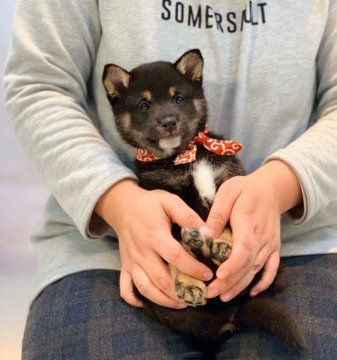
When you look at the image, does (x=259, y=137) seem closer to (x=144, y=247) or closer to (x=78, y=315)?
(x=144, y=247)

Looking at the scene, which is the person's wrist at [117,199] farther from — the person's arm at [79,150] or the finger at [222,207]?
the finger at [222,207]

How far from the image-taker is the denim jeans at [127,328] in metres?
1.00

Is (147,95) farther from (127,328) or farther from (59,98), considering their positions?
(127,328)

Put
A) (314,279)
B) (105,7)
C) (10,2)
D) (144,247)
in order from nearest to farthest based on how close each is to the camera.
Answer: (144,247)
(314,279)
(105,7)
(10,2)

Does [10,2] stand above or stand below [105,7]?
below

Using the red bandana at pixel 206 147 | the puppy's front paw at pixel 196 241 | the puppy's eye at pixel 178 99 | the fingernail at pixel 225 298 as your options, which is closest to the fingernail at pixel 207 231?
the puppy's front paw at pixel 196 241

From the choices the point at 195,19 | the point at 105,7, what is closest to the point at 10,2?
the point at 105,7

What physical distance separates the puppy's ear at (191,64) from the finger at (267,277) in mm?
443

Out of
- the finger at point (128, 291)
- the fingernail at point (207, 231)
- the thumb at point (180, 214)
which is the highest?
Result: the thumb at point (180, 214)

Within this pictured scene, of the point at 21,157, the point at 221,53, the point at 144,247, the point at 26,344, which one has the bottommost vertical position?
the point at 21,157

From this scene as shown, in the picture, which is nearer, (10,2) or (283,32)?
(283,32)

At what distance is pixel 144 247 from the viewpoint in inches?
40.5

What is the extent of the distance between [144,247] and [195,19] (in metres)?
0.56

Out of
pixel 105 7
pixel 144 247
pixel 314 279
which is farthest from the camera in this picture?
pixel 105 7
